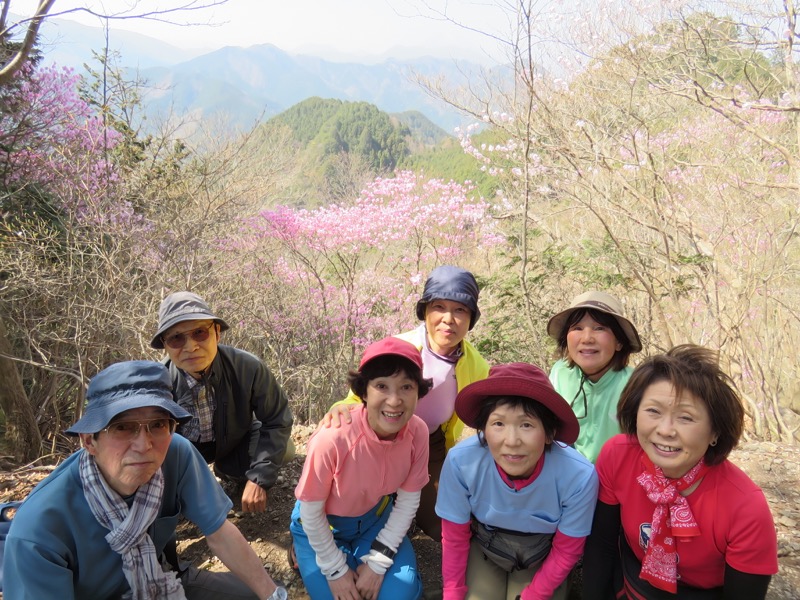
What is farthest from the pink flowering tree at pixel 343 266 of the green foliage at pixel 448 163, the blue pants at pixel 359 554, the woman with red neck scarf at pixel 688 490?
the green foliage at pixel 448 163

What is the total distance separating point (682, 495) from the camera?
1554 millimetres

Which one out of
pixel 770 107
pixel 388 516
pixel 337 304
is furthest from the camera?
pixel 337 304

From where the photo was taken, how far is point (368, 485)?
2.00 meters

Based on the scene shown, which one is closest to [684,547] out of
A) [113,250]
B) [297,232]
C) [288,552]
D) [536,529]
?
[536,529]

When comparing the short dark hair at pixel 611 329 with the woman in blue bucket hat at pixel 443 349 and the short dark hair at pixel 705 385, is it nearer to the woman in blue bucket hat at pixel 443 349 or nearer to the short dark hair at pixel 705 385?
the woman in blue bucket hat at pixel 443 349

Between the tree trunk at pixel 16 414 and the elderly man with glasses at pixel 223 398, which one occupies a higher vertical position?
the elderly man with glasses at pixel 223 398

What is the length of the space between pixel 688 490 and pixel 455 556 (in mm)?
858

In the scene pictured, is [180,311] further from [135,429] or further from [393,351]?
[393,351]

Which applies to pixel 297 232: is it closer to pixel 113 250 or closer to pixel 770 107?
pixel 113 250

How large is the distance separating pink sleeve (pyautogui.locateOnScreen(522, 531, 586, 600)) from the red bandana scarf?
24 cm

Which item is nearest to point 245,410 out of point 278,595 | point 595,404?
point 278,595

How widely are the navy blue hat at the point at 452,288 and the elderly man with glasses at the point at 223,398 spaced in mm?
939

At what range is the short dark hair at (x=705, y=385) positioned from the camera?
1470mm

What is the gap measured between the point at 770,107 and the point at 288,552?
464 centimetres
